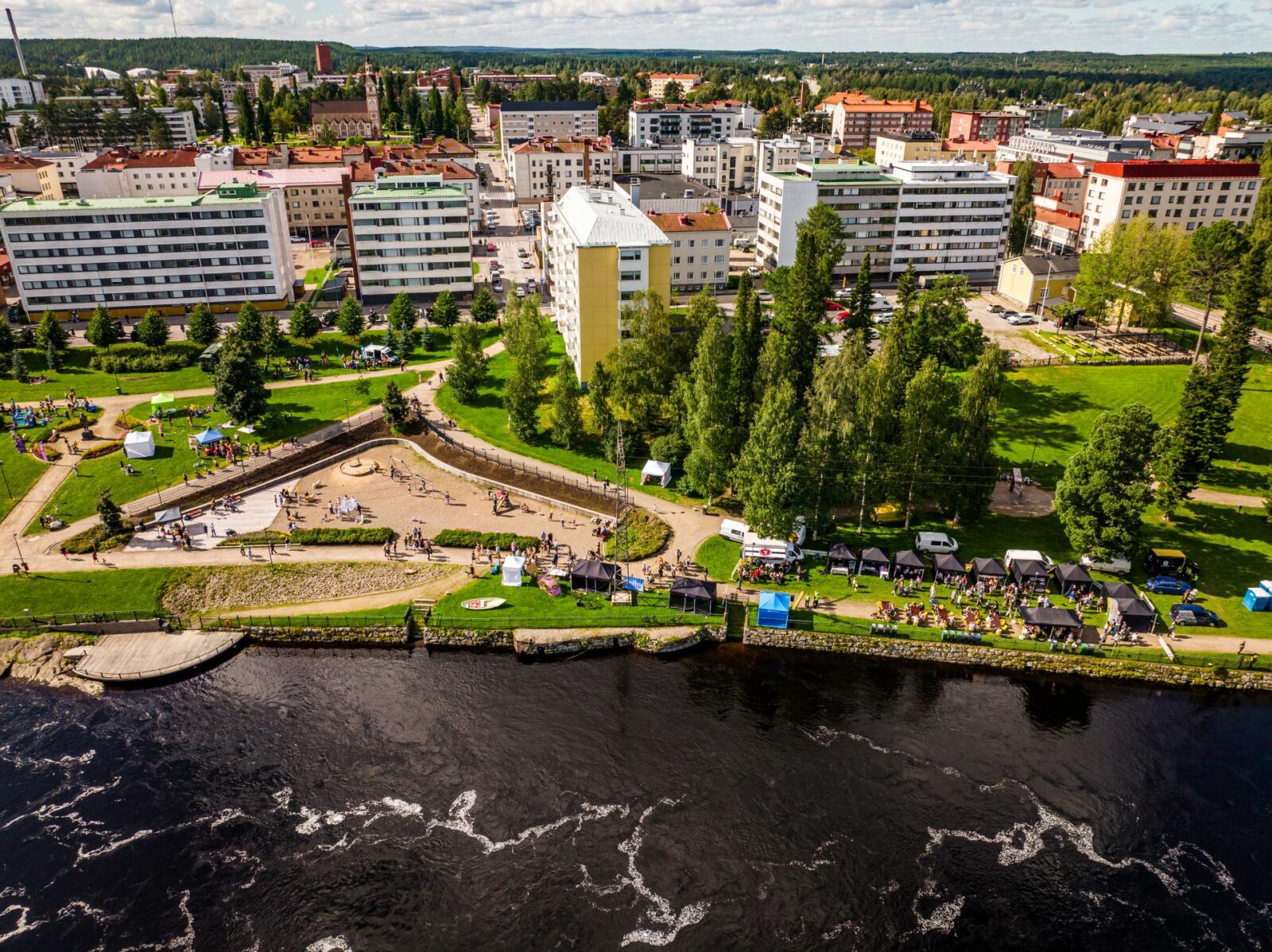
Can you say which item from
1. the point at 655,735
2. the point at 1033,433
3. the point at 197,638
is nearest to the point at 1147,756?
the point at 655,735

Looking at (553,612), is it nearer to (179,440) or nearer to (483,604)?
(483,604)

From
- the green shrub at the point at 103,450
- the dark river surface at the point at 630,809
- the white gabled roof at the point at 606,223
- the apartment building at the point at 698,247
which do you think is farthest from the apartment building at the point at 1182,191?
the green shrub at the point at 103,450

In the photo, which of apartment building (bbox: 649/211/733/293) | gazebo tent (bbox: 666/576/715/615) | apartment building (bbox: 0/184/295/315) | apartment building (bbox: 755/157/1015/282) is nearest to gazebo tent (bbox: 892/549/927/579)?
gazebo tent (bbox: 666/576/715/615)

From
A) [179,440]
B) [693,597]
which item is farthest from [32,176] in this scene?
[693,597]

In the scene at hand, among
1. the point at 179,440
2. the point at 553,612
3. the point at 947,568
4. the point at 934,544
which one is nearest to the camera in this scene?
the point at 553,612

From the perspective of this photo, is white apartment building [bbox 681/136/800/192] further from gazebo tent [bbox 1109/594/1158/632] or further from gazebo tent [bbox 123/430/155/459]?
gazebo tent [bbox 1109/594/1158/632]

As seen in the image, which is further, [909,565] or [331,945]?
[909,565]
